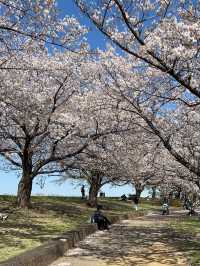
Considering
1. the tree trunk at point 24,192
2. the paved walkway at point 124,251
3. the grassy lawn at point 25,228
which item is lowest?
the paved walkway at point 124,251

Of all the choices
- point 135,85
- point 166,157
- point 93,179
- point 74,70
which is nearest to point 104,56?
point 135,85

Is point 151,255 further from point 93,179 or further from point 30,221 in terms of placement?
point 93,179

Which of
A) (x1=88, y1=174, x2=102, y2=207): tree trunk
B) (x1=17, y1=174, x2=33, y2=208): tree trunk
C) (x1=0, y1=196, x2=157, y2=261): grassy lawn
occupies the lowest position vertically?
(x1=0, y1=196, x2=157, y2=261): grassy lawn

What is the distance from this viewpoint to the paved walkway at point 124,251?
14.5m

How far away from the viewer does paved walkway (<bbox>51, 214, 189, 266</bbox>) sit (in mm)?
14477

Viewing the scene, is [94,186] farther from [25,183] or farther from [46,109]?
[46,109]

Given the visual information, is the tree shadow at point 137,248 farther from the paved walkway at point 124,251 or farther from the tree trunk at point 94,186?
the tree trunk at point 94,186

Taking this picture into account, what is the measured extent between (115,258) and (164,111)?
10.3 m

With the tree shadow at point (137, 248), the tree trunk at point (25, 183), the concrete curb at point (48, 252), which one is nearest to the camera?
the concrete curb at point (48, 252)

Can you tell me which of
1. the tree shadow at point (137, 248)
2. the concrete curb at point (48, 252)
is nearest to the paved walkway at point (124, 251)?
the tree shadow at point (137, 248)

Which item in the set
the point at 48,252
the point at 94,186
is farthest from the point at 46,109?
the point at 94,186

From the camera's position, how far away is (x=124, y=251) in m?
17.2

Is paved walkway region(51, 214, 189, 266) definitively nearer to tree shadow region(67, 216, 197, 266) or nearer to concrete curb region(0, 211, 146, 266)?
tree shadow region(67, 216, 197, 266)

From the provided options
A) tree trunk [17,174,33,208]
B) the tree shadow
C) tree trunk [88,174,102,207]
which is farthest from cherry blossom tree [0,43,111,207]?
tree trunk [88,174,102,207]
